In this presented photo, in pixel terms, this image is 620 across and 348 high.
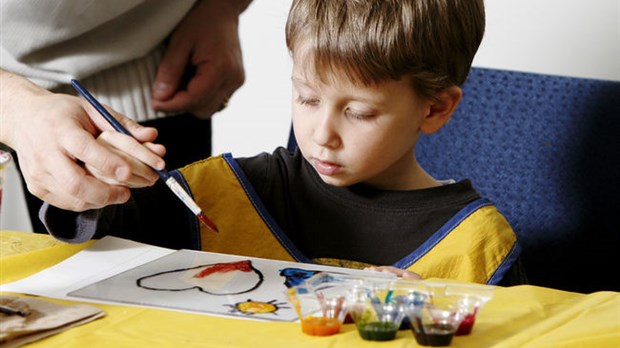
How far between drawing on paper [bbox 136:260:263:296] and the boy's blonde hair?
1.03 ft

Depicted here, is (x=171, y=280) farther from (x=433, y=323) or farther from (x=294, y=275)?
(x=433, y=323)

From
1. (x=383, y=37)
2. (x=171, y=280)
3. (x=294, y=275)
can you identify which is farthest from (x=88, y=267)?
(x=383, y=37)

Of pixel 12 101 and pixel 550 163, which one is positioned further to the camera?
pixel 550 163

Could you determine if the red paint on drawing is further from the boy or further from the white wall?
the white wall

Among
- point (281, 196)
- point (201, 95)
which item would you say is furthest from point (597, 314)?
point (201, 95)

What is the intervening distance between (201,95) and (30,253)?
54 centimetres

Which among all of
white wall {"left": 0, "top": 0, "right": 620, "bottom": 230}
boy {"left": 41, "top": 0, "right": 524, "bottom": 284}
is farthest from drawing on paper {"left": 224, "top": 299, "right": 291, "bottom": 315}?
white wall {"left": 0, "top": 0, "right": 620, "bottom": 230}

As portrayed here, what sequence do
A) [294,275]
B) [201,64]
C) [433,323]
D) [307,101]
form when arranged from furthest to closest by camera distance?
[201,64] → [307,101] → [294,275] → [433,323]

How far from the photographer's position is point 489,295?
2.89 ft

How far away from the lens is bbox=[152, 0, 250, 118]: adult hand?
1.53 metres

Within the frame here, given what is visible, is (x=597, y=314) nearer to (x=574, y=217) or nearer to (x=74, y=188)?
(x=74, y=188)

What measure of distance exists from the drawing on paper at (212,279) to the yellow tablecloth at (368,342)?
84mm

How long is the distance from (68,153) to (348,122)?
37cm

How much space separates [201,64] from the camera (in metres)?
1.58
